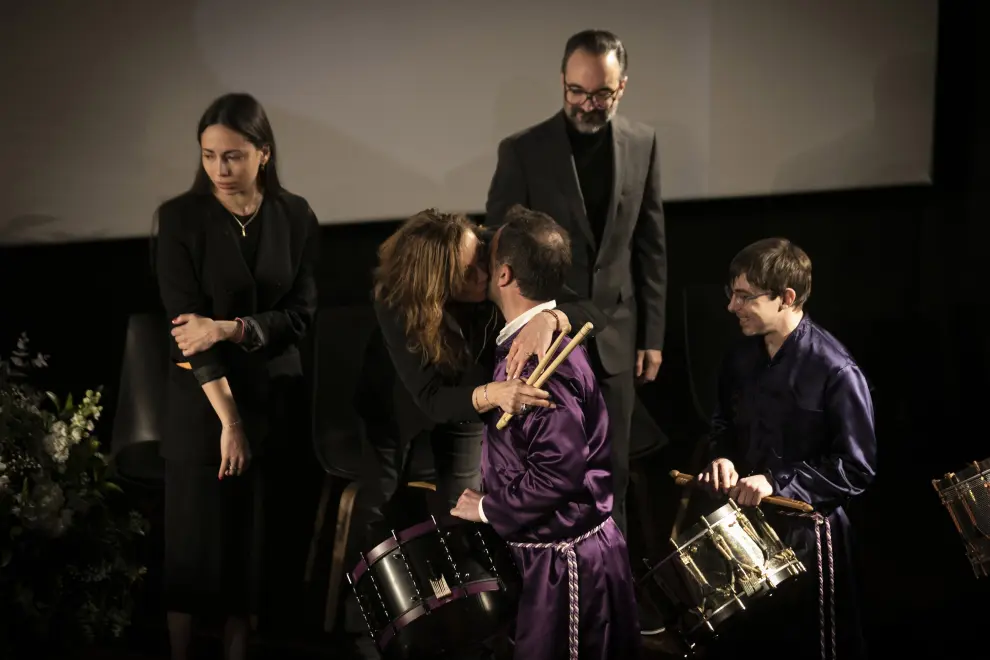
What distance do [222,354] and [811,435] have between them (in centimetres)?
174

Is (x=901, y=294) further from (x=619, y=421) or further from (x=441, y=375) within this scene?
(x=441, y=375)

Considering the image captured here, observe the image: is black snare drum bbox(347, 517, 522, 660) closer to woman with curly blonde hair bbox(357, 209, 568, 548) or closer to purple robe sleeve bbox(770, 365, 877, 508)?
woman with curly blonde hair bbox(357, 209, 568, 548)

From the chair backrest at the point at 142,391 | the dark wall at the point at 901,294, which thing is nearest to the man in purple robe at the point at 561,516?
the dark wall at the point at 901,294

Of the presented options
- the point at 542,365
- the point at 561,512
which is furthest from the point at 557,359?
the point at 561,512

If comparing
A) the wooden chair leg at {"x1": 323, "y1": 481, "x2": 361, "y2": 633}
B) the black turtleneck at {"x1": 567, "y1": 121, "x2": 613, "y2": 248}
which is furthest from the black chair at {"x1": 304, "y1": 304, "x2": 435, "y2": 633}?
the black turtleneck at {"x1": 567, "y1": 121, "x2": 613, "y2": 248}

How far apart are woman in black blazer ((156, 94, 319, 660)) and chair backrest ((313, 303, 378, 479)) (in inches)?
13.8

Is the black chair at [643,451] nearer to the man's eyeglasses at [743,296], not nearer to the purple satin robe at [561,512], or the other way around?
the man's eyeglasses at [743,296]

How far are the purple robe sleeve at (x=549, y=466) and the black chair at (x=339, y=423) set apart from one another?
0.99m

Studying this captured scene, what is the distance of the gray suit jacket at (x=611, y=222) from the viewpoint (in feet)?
10.4

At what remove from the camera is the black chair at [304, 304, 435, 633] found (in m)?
3.36

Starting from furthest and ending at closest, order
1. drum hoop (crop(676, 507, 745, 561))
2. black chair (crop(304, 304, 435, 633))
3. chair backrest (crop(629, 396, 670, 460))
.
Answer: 1. chair backrest (crop(629, 396, 670, 460))
2. black chair (crop(304, 304, 435, 633))
3. drum hoop (crop(676, 507, 745, 561))

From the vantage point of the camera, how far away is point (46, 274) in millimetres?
4035

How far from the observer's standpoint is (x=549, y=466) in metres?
2.31

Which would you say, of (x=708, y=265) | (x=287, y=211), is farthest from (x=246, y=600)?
(x=708, y=265)
